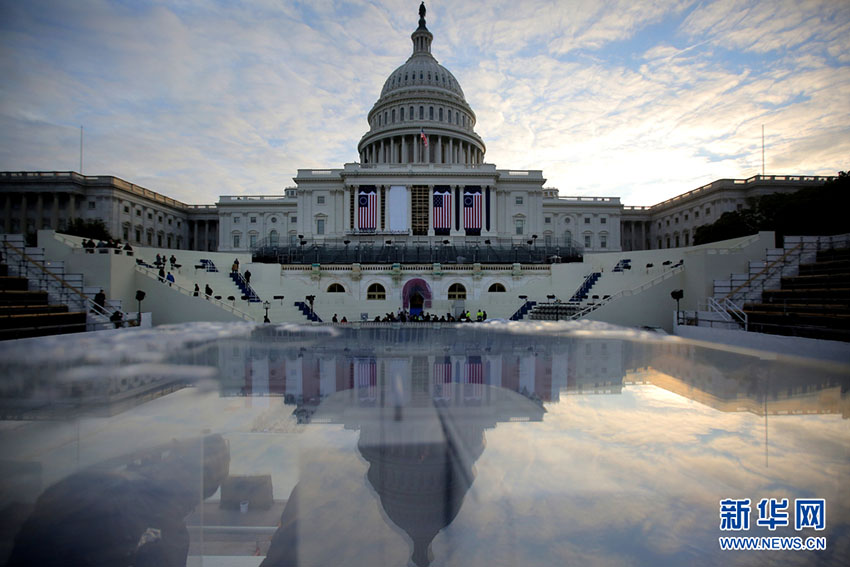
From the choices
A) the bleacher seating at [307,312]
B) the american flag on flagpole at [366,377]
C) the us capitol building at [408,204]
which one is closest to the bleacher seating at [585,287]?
the us capitol building at [408,204]

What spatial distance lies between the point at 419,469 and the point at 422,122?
248 ft

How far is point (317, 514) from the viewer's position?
349 cm

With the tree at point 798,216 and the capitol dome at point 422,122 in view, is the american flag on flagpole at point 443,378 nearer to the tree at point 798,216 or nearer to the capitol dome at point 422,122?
the tree at point 798,216

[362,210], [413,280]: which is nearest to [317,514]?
[413,280]

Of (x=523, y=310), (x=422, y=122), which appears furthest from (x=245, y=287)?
(x=422, y=122)

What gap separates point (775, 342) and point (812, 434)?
32.9 ft

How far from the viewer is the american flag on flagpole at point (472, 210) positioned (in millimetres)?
58469

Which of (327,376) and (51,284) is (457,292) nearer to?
(51,284)

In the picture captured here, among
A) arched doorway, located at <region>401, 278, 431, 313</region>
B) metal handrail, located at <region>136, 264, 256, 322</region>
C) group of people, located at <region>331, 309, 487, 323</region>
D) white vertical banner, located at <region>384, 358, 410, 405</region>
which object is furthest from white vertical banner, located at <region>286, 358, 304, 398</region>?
arched doorway, located at <region>401, 278, 431, 313</region>

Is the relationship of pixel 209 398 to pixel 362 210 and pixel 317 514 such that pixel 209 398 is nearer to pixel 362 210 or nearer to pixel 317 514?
pixel 317 514

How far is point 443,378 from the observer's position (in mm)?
8242

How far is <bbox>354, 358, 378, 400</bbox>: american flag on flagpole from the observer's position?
23.0ft

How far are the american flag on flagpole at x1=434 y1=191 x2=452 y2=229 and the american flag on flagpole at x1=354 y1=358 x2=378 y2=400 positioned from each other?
4963cm

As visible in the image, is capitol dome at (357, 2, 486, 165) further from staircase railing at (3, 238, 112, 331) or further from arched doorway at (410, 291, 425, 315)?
staircase railing at (3, 238, 112, 331)
